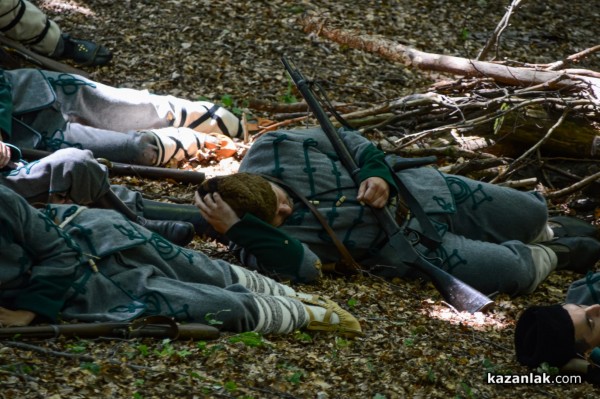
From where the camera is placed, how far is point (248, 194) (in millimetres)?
4629

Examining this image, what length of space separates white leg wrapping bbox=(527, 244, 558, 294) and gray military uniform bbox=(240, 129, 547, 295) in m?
0.05

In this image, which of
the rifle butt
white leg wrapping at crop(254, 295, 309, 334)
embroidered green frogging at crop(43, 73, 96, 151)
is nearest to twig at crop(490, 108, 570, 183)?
the rifle butt

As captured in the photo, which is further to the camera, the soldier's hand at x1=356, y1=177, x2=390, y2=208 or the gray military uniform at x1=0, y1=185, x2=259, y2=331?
the soldier's hand at x1=356, y1=177, x2=390, y2=208

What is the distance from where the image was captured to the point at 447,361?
4.04 meters

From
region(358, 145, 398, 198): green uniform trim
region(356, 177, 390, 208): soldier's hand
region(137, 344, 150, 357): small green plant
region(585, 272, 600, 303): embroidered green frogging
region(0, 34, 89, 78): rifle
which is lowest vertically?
region(585, 272, 600, 303): embroidered green frogging

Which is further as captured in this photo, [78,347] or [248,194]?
[248,194]

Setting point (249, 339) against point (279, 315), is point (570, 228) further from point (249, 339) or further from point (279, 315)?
point (249, 339)

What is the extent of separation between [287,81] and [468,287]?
3.40m

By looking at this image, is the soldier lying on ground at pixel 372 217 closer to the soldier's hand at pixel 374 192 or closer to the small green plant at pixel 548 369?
the soldier's hand at pixel 374 192

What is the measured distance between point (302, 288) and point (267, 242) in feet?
0.99

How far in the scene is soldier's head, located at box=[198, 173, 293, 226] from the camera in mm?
4633

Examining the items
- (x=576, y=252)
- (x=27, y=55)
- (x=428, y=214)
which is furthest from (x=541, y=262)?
(x=27, y=55)

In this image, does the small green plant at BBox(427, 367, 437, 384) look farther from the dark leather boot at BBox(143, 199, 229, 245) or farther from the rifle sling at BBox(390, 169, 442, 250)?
the dark leather boot at BBox(143, 199, 229, 245)

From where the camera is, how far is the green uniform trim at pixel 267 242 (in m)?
4.64
